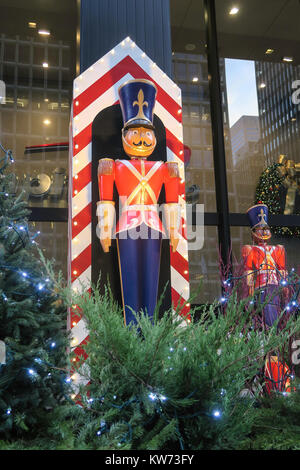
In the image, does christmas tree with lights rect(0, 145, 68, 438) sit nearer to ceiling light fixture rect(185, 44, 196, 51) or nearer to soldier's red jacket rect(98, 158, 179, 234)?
soldier's red jacket rect(98, 158, 179, 234)

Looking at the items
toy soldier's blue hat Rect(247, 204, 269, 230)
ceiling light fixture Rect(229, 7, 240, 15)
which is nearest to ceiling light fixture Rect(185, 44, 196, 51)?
ceiling light fixture Rect(229, 7, 240, 15)

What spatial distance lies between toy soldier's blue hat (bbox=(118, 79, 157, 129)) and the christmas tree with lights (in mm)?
1500

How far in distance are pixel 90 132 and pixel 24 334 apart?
81.6 inches

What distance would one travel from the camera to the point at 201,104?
274 inches

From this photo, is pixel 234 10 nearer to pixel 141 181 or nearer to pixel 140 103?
pixel 140 103

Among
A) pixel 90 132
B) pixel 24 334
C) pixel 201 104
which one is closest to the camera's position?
pixel 24 334

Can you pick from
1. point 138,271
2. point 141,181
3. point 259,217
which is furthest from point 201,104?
point 138,271

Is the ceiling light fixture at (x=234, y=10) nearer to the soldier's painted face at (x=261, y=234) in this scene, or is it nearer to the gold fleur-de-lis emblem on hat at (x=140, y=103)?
the soldier's painted face at (x=261, y=234)

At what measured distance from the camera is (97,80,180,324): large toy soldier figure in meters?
2.71

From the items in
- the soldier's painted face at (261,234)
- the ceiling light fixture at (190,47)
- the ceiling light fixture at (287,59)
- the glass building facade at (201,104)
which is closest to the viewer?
the soldier's painted face at (261,234)

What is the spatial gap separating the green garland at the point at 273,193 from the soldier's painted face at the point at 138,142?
366 cm

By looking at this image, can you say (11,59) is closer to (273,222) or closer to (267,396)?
(273,222)

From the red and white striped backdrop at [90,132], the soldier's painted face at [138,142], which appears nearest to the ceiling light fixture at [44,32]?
the red and white striped backdrop at [90,132]

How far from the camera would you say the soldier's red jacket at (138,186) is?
9.16 feet
